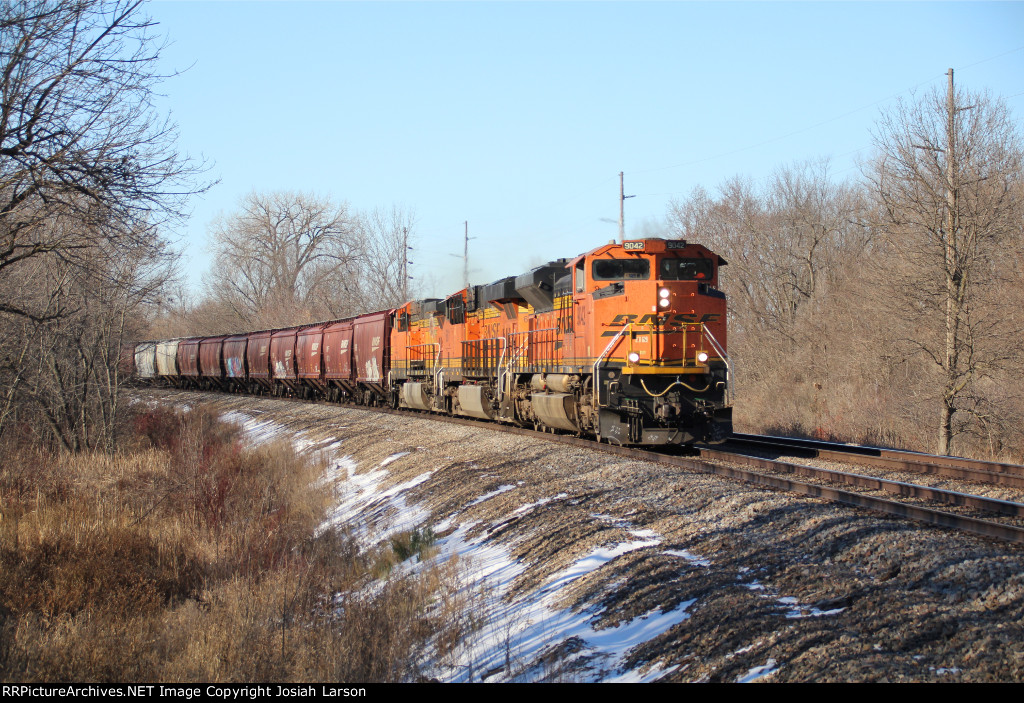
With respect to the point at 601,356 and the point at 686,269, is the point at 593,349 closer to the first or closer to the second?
the point at 601,356

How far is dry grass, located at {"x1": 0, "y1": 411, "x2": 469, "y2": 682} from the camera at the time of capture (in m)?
6.51

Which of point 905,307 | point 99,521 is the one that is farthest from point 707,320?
point 99,521

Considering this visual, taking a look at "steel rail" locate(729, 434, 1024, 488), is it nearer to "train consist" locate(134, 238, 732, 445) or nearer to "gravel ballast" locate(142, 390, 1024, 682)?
"train consist" locate(134, 238, 732, 445)

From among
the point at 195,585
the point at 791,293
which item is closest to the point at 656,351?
the point at 195,585

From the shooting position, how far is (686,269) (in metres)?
13.2

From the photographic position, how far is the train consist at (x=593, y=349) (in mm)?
12562

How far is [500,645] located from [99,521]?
8.32 metres

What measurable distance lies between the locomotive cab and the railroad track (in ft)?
1.81

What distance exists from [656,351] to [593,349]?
1052 millimetres

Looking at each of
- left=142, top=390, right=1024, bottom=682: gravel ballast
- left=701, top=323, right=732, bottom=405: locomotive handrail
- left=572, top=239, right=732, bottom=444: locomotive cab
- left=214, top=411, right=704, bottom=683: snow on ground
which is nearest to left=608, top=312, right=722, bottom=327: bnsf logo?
left=572, top=239, right=732, bottom=444: locomotive cab

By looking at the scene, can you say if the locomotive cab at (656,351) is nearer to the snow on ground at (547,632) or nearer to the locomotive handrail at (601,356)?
the locomotive handrail at (601,356)

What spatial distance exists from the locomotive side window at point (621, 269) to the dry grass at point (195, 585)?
18.2 ft

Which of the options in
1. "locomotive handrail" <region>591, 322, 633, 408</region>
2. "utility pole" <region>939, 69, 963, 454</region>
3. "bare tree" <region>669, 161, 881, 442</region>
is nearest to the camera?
"locomotive handrail" <region>591, 322, 633, 408</region>

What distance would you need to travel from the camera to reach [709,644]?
187 inches
